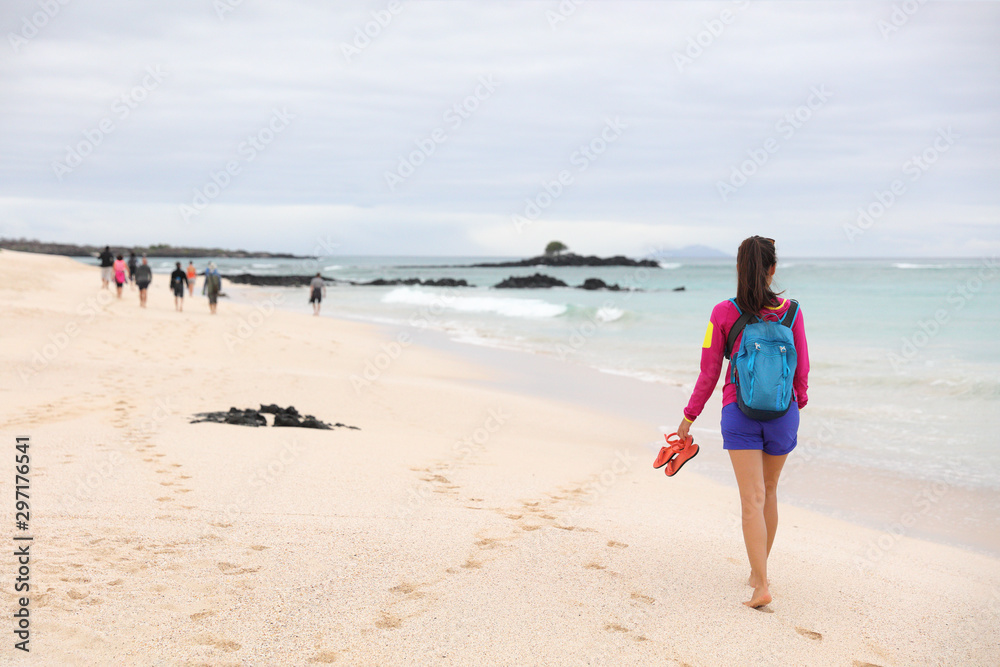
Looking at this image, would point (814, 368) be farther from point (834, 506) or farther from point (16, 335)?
point (16, 335)

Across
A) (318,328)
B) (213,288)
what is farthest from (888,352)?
(213,288)

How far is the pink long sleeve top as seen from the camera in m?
3.56

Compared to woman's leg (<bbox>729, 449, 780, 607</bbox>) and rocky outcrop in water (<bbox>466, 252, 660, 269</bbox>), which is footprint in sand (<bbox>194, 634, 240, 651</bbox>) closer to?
woman's leg (<bbox>729, 449, 780, 607</bbox>)

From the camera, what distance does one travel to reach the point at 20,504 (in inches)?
180

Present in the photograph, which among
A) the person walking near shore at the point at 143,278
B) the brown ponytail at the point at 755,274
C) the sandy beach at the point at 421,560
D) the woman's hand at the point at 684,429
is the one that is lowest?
the sandy beach at the point at 421,560

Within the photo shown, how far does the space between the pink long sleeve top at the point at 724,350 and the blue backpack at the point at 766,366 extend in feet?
0.16

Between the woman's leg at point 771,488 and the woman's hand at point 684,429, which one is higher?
the woman's hand at point 684,429

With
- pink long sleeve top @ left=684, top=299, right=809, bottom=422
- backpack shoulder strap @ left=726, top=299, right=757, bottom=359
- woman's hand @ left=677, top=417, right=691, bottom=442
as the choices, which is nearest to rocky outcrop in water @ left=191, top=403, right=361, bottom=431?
woman's hand @ left=677, top=417, right=691, bottom=442

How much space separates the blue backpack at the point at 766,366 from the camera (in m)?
3.48

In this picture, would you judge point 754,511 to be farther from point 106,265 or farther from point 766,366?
point 106,265

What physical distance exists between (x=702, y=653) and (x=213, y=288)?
22.1 metres

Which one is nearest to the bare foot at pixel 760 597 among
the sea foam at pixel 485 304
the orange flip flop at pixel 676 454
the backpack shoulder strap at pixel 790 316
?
the orange flip flop at pixel 676 454

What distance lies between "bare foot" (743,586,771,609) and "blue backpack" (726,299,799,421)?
999 millimetres

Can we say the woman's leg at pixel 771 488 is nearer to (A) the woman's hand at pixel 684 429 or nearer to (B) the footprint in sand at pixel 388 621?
(A) the woman's hand at pixel 684 429
